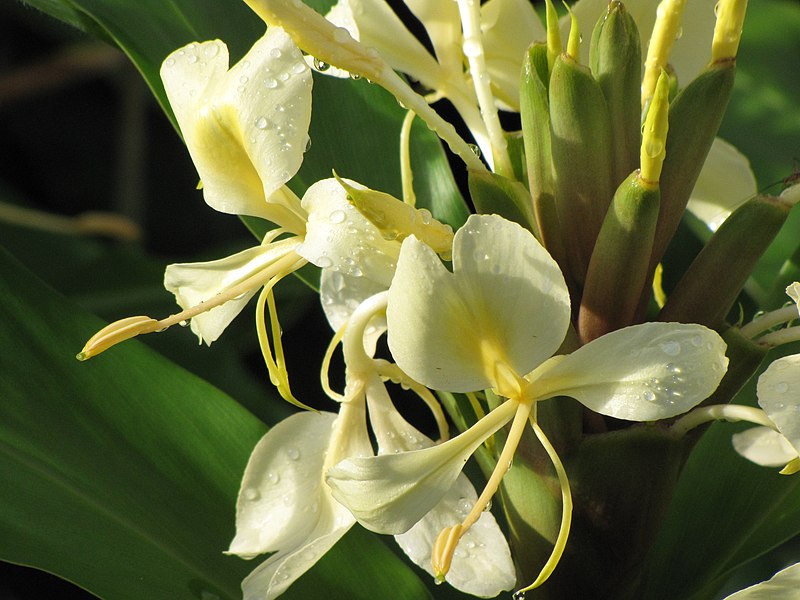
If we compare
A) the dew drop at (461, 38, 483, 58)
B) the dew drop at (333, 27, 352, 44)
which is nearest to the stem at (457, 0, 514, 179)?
the dew drop at (461, 38, 483, 58)

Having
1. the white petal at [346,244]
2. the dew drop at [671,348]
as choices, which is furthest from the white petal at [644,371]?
the white petal at [346,244]

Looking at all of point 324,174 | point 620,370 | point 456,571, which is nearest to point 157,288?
point 324,174

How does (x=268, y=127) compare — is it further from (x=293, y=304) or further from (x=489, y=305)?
(x=293, y=304)

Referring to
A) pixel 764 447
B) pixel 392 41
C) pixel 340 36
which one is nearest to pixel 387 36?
pixel 392 41

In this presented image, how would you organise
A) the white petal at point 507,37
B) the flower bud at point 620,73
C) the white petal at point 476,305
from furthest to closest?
the white petal at point 507,37 → the flower bud at point 620,73 → the white petal at point 476,305

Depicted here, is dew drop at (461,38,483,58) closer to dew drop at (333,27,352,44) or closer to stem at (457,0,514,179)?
stem at (457,0,514,179)

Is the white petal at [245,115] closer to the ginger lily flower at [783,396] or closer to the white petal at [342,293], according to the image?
the white petal at [342,293]

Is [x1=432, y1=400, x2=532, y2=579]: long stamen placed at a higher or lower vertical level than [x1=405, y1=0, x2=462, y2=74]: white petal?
lower
